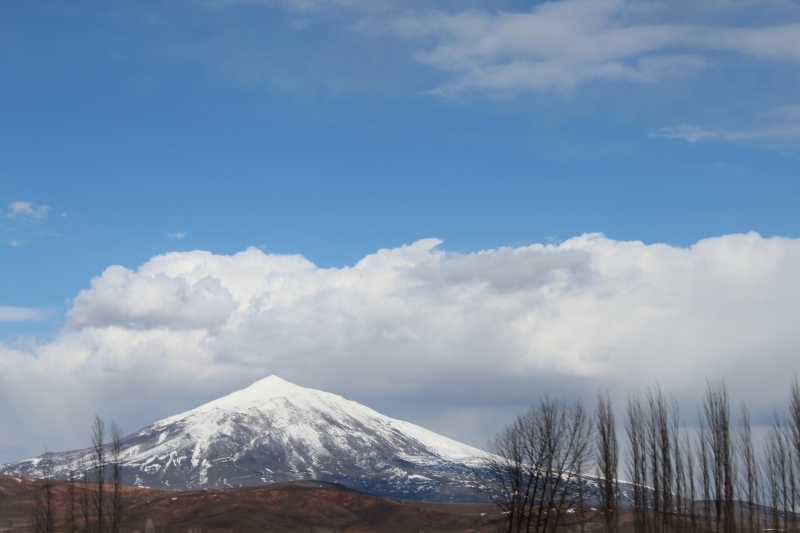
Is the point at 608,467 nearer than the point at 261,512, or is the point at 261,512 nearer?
the point at 608,467

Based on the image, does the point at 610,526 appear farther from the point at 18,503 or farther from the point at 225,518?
the point at 18,503

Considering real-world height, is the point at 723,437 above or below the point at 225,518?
above

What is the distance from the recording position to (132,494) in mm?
186625

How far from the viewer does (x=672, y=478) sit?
6912 cm

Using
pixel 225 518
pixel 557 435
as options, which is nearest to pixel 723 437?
pixel 557 435

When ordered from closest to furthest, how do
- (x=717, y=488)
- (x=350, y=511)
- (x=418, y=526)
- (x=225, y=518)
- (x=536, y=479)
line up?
(x=536, y=479) < (x=717, y=488) < (x=225, y=518) < (x=418, y=526) < (x=350, y=511)

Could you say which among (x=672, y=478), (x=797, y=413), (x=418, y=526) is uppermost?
(x=797, y=413)

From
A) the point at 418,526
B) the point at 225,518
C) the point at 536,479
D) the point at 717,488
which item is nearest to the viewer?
the point at 536,479

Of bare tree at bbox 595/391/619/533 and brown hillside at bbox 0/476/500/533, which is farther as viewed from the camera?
brown hillside at bbox 0/476/500/533

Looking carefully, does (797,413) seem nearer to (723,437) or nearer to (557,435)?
(723,437)

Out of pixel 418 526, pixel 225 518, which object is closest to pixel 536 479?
pixel 225 518

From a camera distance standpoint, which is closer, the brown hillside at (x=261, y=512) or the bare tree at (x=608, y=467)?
the bare tree at (x=608, y=467)

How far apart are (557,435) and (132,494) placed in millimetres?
148795

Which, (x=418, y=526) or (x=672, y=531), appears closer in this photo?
(x=672, y=531)
